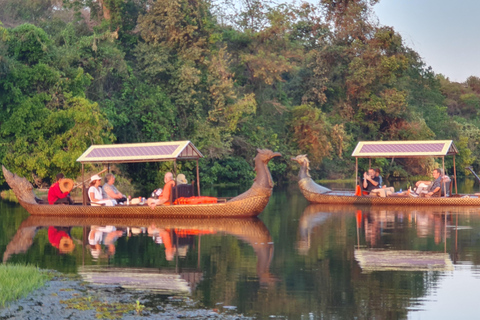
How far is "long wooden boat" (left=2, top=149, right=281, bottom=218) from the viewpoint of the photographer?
19453 millimetres

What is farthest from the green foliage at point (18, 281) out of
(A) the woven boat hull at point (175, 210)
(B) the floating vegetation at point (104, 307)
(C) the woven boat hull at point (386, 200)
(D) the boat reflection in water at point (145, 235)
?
(C) the woven boat hull at point (386, 200)

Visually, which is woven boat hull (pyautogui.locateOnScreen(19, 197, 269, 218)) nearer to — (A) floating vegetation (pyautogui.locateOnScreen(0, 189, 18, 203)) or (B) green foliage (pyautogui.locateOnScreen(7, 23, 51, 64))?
(A) floating vegetation (pyautogui.locateOnScreen(0, 189, 18, 203))

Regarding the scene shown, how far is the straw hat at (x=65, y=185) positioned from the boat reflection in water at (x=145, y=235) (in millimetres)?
833

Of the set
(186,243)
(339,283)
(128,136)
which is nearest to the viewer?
(339,283)

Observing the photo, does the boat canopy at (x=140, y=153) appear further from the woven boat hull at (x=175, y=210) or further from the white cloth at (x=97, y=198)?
the woven boat hull at (x=175, y=210)

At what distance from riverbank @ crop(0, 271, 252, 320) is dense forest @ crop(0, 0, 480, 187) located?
68.6 ft

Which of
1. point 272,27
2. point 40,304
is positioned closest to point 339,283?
point 40,304

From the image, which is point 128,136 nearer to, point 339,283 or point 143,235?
point 143,235

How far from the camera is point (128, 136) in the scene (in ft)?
121

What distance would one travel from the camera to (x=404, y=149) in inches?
982

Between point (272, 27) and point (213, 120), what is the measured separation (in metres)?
8.88

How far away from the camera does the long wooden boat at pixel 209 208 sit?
19453 mm

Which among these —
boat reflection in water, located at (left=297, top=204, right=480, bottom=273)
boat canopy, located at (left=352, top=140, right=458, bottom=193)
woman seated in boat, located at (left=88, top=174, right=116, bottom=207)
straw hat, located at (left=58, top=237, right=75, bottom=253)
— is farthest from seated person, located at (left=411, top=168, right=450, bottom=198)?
straw hat, located at (left=58, top=237, right=75, bottom=253)

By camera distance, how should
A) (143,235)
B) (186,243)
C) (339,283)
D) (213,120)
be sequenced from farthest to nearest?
1. (213,120)
2. (143,235)
3. (186,243)
4. (339,283)
